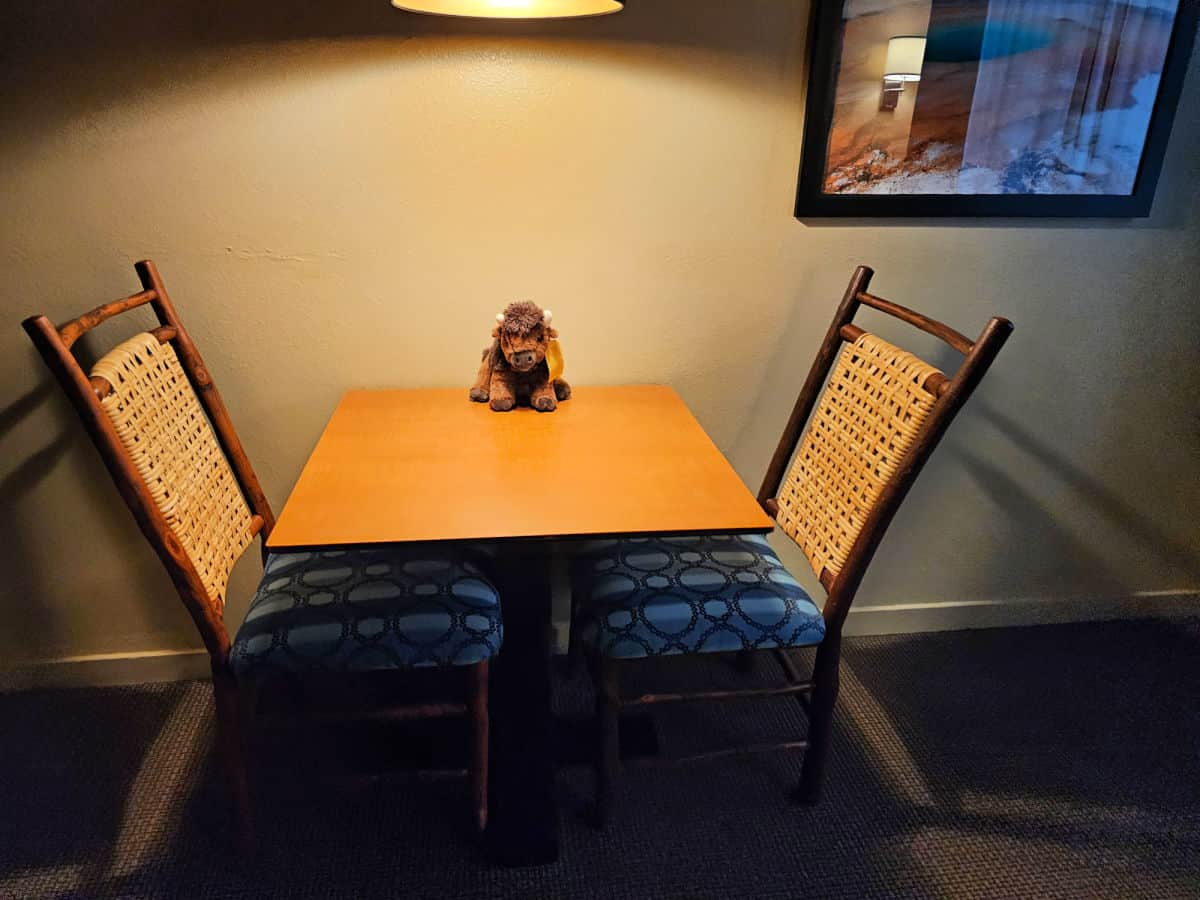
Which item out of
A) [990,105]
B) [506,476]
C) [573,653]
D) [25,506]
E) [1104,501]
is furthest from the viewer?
[1104,501]

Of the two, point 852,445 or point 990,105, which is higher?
point 990,105

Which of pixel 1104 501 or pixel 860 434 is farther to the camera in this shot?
pixel 1104 501

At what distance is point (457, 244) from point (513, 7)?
0.48 metres

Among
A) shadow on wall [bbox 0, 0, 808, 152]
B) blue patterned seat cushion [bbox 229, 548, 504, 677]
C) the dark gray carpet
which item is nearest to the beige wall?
shadow on wall [bbox 0, 0, 808, 152]

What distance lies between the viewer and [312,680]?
192 cm

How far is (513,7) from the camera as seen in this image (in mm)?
1375

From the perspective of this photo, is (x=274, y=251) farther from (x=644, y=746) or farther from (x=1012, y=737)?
(x=1012, y=737)

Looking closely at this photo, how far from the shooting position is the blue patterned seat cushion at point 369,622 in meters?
1.35

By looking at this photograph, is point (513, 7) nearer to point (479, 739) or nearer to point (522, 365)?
point (522, 365)

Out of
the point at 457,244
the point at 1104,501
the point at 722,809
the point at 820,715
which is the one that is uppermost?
the point at 457,244

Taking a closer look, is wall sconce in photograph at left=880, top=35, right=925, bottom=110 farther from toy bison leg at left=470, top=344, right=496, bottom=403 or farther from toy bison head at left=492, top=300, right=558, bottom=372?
toy bison leg at left=470, top=344, right=496, bottom=403

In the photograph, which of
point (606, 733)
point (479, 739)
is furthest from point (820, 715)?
point (479, 739)

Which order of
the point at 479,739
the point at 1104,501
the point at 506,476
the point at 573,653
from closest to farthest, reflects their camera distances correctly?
1. the point at 506,476
2. the point at 479,739
3. the point at 573,653
4. the point at 1104,501

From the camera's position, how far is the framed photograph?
5.33ft
